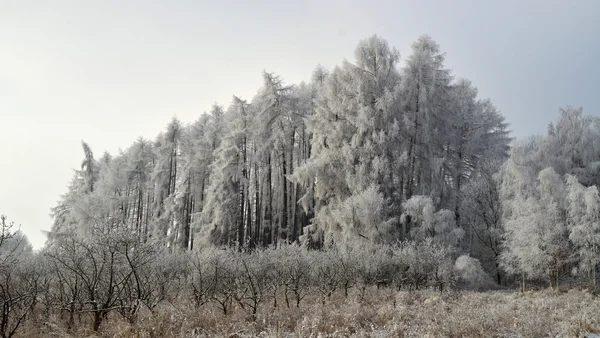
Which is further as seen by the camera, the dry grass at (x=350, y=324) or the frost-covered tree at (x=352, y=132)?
the frost-covered tree at (x=352, y=132)

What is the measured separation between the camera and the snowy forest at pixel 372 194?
18.1 metres

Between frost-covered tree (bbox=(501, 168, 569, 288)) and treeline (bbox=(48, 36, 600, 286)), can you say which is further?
treeline (bbox=(48, 36, 600, 286))

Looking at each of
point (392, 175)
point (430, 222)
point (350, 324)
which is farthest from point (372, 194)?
point (350, 324)

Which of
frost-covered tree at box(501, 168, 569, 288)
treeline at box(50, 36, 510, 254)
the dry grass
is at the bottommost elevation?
the dry grass

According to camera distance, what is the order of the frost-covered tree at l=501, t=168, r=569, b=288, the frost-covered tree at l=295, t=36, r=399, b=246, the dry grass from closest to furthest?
1. the dry grass
2. the frost-covered tree at l=501, t=168, r=569, b=288
3. the frost-covered tree at l=295, t=36, r=399, b=246

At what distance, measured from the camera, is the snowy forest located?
18.1 meters

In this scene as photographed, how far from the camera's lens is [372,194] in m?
22.5

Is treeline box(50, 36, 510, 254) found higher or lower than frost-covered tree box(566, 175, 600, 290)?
higher

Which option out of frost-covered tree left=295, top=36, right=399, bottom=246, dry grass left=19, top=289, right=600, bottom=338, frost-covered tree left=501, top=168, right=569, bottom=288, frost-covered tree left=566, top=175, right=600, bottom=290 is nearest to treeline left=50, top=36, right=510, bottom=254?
frost-covered tree left=295, top=36, right=399, bottom=246

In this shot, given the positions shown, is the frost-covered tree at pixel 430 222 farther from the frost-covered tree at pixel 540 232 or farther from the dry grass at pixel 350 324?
the dry grass at pixel 350 324

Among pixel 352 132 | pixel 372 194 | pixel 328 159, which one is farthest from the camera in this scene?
pixel 352 132

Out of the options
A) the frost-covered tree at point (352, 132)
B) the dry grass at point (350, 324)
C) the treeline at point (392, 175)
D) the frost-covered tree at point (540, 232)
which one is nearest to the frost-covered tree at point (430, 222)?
the treeline at point (392, 175)

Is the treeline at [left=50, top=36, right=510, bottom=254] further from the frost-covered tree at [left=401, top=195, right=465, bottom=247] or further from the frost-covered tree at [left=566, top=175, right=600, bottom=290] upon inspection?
the frost-covered tree at [left=566, top=175, right=600, bottom=290]

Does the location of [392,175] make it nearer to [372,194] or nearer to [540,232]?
[372,194]
